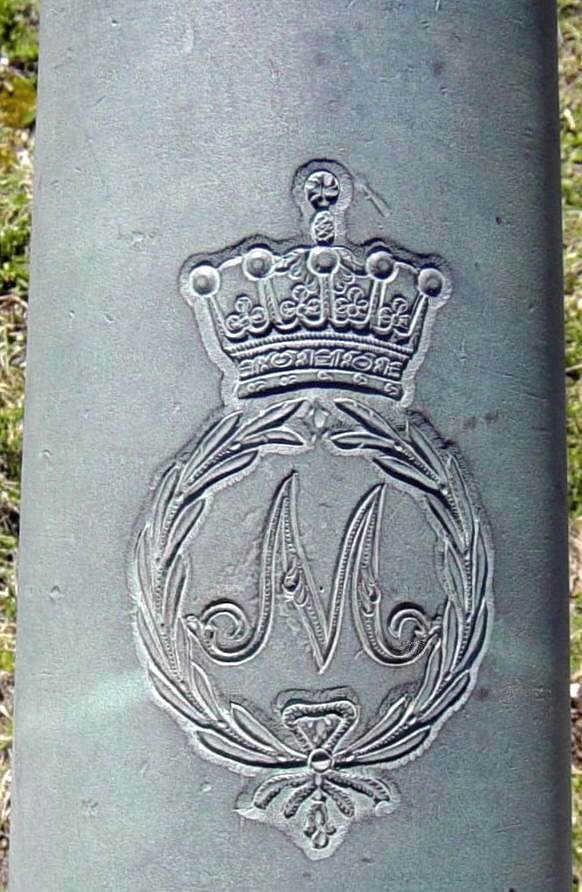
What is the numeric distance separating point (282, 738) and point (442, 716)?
14 cm

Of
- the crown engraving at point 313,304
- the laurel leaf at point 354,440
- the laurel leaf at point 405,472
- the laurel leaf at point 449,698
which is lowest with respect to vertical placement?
the laurel leaf at point 449,698


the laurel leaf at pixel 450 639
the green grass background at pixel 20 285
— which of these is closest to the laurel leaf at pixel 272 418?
the laurel leaf at pixel 450 639

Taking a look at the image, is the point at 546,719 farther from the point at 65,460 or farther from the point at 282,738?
the point at 65,460

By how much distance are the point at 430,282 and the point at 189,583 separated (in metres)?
0.34

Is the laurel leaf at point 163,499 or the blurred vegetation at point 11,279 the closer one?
the laurel leaf at point 163,499

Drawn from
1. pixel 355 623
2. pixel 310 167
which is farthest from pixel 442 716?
pixel 310 167

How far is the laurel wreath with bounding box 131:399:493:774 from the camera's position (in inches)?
47.6

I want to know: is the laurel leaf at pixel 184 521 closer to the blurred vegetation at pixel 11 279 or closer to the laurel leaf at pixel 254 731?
the laurel leaf at pixel 254 731

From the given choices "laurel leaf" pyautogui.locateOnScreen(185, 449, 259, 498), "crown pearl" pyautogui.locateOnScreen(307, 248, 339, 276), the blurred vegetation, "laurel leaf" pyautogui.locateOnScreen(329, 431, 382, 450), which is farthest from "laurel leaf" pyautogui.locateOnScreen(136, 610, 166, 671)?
the blurred vegetation

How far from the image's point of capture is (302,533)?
3.98 feet

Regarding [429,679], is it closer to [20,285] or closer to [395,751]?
[395,751]

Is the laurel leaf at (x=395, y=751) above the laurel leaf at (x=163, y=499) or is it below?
below

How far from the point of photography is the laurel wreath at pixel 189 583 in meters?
1.21

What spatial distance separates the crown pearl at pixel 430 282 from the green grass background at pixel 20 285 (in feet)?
2.64
